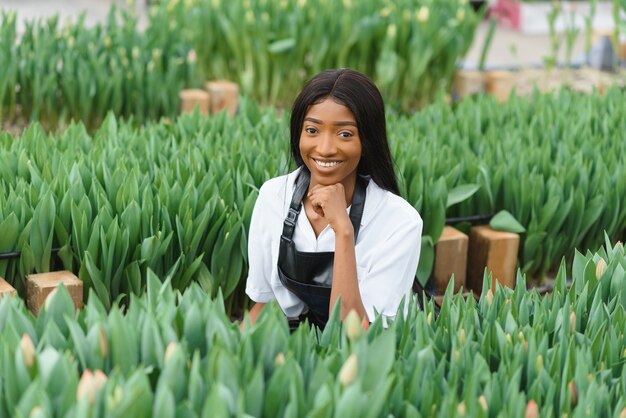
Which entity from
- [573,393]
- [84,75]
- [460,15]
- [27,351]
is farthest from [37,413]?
[460,15]

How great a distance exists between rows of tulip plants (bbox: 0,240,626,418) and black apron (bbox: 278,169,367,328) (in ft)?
1.24

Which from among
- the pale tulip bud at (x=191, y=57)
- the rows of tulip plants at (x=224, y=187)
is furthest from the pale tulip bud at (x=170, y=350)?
the pale tulip bud at (x=191, y=57)

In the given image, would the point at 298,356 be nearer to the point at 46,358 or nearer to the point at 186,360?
the point at 186,360

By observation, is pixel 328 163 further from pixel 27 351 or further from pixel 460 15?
pixel 460 15

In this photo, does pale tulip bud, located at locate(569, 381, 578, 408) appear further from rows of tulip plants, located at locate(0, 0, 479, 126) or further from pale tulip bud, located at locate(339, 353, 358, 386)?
rows of tulip plants, located at locate(0, 0, 479, 126)

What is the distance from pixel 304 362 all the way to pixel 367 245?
666 millimetres

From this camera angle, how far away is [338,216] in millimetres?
2658

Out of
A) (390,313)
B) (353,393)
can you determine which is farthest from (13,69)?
(353,393)

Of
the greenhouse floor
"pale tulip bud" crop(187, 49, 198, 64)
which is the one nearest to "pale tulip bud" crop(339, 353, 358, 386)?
"pale tulip bud" crop(187, 49, 198, 64)

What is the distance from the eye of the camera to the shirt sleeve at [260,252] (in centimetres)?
285

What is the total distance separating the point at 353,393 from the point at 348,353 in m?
0.29

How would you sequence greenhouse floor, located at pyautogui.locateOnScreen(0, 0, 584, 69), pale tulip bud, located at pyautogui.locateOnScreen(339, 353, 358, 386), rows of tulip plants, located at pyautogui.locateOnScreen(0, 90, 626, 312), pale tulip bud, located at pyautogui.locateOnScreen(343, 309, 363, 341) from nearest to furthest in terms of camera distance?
1. pale tulip bud, located at pyautogui.locateOnScreen(339, 353, 358, 386)
2. pale tulip bud, located at pyautogui.locateOnScreen(343, 309, 363, 341)
3. rows of tulip plants, located at pyautogui.locateOnScreen(0, 90, 626, 312)
4. greenhouse floor, located at pyautogui.locateOnScreen(0, 0, 584, 69)

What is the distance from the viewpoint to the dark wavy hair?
8.75ft

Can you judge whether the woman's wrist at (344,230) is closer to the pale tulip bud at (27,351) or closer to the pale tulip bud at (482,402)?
the pale tulip bud at (482,402)
